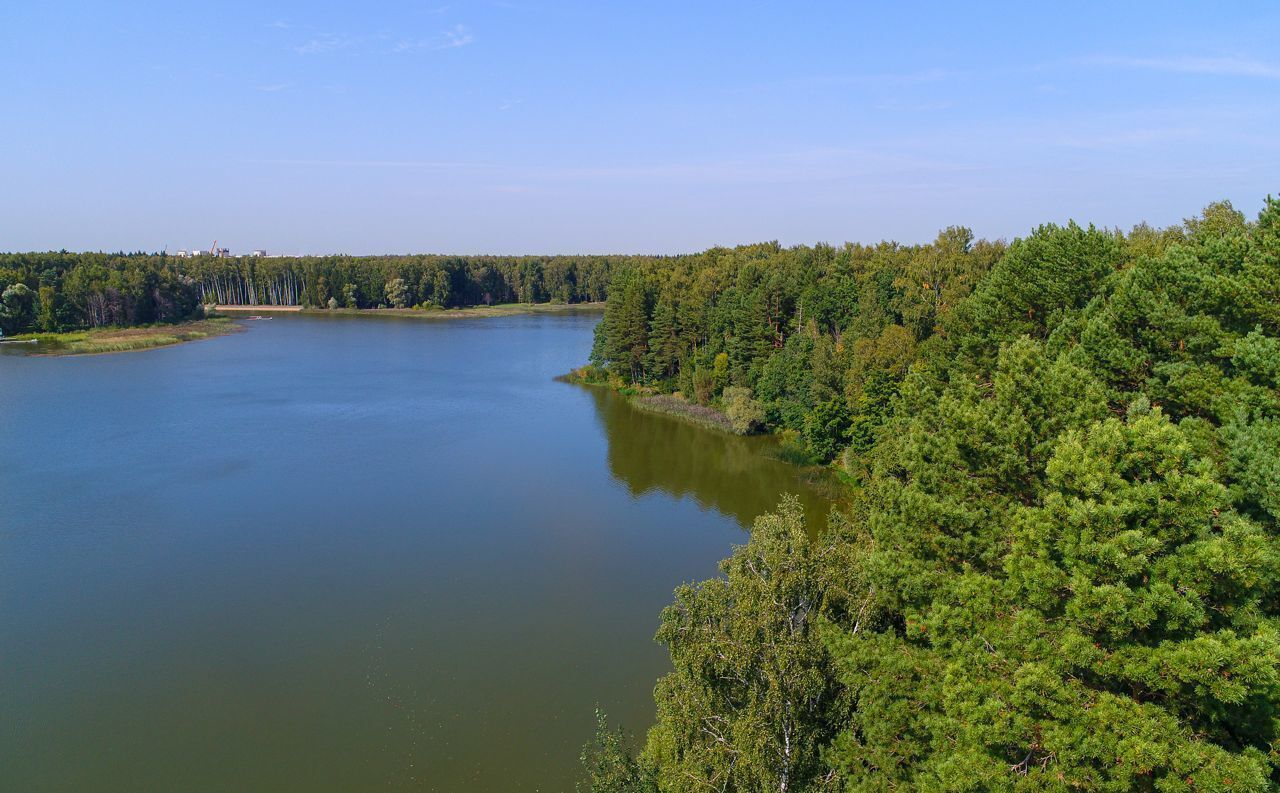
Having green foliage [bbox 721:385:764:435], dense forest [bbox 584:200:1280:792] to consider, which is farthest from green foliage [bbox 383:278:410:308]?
dense forest [bbox 584:200:1280:792]

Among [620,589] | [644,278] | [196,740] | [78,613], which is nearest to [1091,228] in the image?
[620,589]

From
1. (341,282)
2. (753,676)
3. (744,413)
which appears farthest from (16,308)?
(753,676)

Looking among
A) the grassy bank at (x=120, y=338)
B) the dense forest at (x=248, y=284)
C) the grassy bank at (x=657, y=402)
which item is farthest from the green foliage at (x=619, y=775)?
the dense forest at (x=248, y=284)

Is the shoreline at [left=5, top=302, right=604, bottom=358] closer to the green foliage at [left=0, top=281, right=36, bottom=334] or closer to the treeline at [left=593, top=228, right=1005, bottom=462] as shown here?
the green foliage at [left=0, top=281, right=36, bottom=334]

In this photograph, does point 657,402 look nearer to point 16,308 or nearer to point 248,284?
point 16,308

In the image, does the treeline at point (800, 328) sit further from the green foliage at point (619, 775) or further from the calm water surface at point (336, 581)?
the green foliage at point (619, 775)

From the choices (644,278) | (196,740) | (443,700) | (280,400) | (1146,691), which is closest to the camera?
(1146,691)

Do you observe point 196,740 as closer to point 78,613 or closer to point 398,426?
point 78,613
